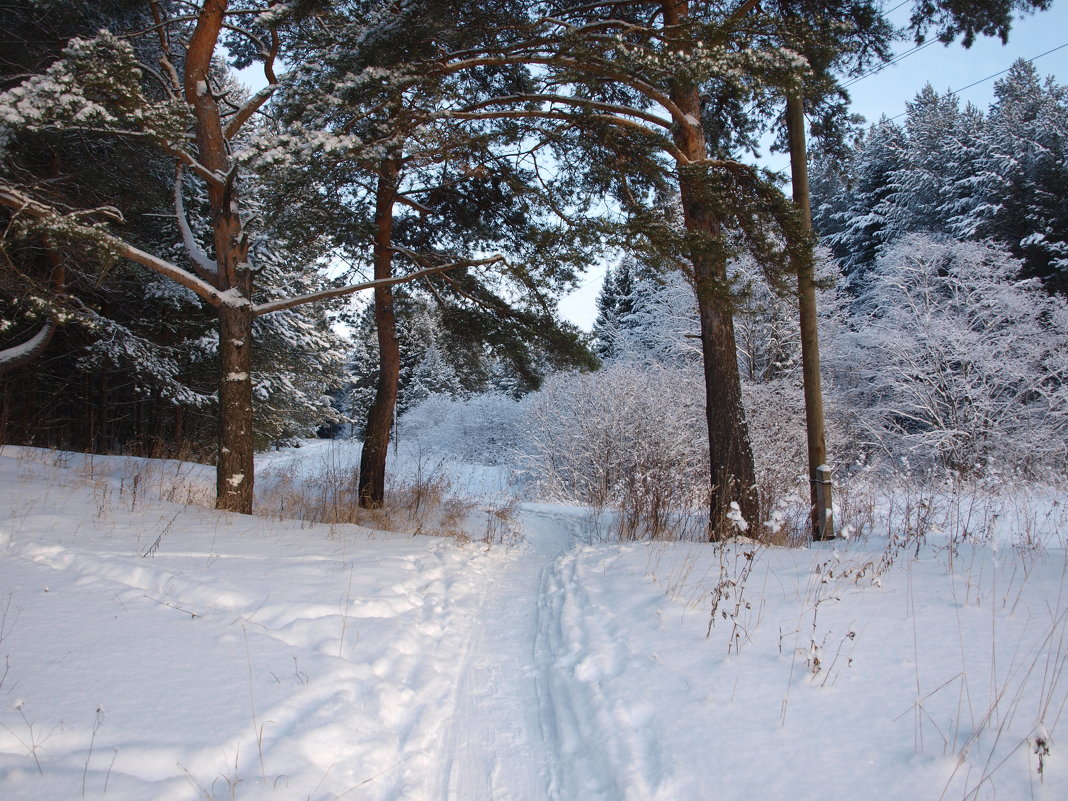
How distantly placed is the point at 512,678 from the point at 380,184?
7.47 metres

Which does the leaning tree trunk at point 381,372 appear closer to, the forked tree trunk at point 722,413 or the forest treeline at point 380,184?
the forest treeline at point 380,184

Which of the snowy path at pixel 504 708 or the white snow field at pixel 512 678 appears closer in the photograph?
the white snow field at pixel 512 678

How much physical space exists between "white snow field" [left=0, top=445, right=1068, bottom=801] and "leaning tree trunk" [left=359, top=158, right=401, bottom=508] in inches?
152

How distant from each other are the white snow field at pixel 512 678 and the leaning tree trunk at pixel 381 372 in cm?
387

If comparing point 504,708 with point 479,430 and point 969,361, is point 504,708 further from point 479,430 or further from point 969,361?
point 479,430

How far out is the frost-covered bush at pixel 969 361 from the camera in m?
14.3

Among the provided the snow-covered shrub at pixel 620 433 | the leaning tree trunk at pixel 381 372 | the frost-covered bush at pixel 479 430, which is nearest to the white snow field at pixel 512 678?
the leaning tree trunk at pixel 381 372

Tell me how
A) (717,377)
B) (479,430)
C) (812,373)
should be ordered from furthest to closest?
1. (479,430)
2. (812,373)
3. (717,377)

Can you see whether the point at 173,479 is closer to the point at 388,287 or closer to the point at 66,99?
the point at 388,287

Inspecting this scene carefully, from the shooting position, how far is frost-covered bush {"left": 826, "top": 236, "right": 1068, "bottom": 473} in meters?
14.3

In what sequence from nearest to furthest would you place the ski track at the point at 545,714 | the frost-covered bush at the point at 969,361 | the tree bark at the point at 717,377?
the ski track at the point at 545,714
the tree bark at the point at 717,377
the frost-covered bush at the point at 969,361

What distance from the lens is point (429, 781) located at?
2.31m

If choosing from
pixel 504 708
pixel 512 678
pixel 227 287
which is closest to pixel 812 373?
pixel 512 678

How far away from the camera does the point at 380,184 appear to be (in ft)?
27.2
